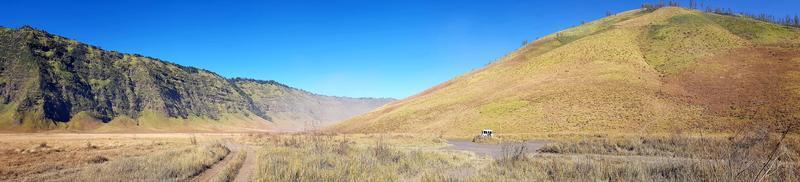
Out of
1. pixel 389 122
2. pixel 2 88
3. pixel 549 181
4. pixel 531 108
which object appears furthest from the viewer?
pixel 2 88

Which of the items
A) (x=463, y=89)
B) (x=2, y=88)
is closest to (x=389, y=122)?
(x=463, y=89)

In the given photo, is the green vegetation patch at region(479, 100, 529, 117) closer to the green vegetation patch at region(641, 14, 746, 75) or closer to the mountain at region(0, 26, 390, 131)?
the green vegetation patch at region(641, 14, 746, 75)

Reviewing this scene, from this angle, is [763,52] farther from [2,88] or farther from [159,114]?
[2,88]

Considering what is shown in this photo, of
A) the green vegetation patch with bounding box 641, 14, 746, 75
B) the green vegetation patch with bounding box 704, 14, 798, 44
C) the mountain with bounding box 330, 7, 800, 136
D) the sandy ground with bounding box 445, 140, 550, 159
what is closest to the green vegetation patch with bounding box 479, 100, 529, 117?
the mountain with bounding box 330, 7, 800, 136

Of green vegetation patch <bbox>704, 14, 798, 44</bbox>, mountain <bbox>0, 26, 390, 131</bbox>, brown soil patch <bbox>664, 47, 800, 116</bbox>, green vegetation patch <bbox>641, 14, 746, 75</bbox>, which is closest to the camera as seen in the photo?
brown soil patch <bbox>664, 47, 800, 116</bbox>

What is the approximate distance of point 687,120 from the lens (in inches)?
2084

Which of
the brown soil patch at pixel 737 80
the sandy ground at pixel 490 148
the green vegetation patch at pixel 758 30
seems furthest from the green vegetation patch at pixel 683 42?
the sandy ground at pixel 490 148

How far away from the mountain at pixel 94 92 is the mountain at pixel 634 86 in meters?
57.1

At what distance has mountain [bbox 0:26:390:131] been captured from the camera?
91375 mm

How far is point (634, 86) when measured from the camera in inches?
2704

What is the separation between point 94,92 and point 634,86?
118921 millimetres

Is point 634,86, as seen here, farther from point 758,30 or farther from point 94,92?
point 94,92

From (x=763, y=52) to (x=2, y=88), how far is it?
144780 mm

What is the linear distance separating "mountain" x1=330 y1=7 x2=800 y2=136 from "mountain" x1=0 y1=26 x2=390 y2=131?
57.1m
